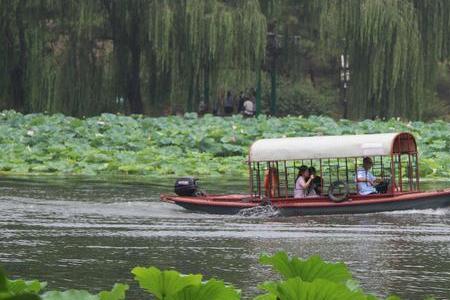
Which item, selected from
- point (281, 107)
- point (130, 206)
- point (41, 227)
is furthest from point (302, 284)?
point (281, 107)

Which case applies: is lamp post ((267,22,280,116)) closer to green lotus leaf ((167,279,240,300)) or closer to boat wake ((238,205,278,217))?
boat wake ((238,205,278,217))

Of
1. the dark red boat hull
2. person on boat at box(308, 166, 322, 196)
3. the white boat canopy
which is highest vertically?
the white boat canopy

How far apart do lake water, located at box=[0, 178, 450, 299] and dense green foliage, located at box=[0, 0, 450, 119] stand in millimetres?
12498

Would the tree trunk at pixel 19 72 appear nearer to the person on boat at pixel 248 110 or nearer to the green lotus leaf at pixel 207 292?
the person on boat at pixel 248 110

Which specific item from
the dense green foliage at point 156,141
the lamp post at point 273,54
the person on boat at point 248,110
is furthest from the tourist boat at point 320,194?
the lamp post at point 273,54

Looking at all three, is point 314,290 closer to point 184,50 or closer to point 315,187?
point 315,187

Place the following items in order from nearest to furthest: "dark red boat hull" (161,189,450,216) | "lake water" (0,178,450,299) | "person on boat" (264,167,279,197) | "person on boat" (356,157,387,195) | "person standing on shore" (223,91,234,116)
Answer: "lake water" (0,178,450,299) → "dark red boat hull" (161,189,450,216) → "person on boat" (356,157,387,195) → "person on boat" (264,167,279,197) → "person standing on shore" (223,91,234,116)

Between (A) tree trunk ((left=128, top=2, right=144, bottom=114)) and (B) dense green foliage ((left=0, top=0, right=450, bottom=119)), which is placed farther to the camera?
(A) tree trunk ((left=128, top=2, right=144, bottom=114))

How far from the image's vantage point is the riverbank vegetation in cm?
382

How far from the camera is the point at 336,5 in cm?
3409

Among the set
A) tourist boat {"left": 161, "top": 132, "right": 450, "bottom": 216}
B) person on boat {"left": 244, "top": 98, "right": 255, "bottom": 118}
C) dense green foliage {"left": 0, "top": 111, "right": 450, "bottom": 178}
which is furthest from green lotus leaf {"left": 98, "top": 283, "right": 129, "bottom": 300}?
person on boat {"left": 244, "top": 98, "right": 255, "bottom": 118}

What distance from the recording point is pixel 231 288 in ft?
13.1

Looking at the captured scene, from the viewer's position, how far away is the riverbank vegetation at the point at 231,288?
3822 mm

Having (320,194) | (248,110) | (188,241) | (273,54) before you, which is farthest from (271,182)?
(273,54)
